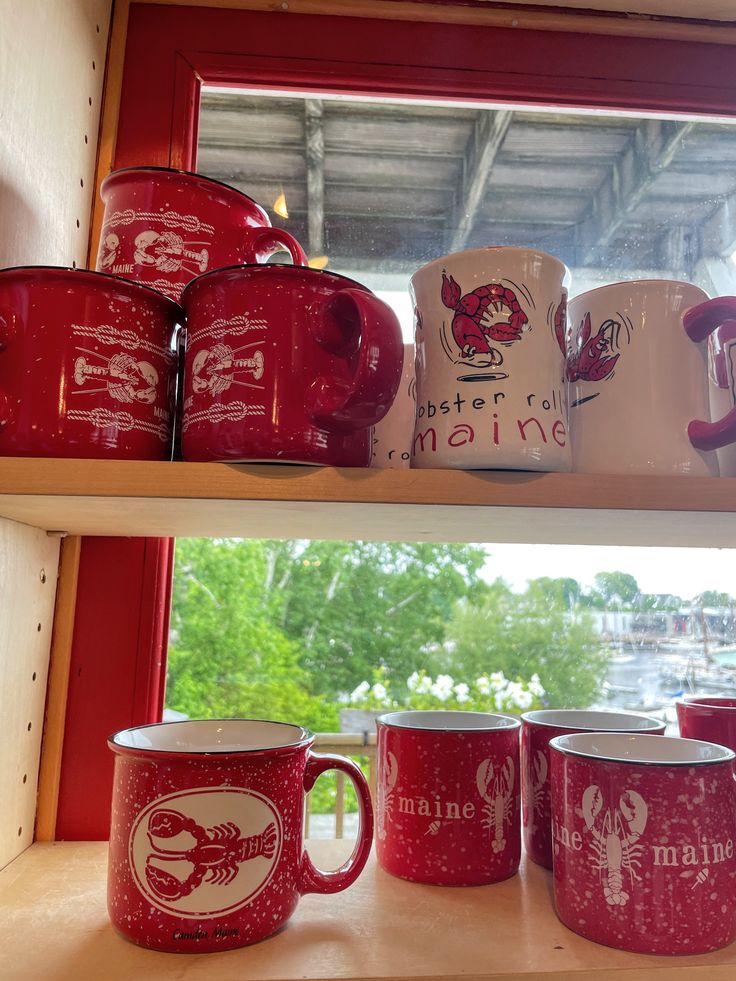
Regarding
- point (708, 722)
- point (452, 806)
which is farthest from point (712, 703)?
point (452, 806)

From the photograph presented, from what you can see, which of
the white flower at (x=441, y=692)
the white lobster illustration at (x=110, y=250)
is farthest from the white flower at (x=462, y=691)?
the white lobster illustration at (x=110, y=250)

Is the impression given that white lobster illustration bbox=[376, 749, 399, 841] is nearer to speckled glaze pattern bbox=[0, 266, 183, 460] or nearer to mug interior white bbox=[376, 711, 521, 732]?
mug interior white bbox=[376, 711, 521, 732]

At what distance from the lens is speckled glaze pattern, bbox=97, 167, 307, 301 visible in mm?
647

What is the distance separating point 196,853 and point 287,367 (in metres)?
0.35

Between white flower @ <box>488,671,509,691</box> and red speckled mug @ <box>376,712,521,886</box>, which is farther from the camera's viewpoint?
white flower @ <box>488,671,509,691</box>

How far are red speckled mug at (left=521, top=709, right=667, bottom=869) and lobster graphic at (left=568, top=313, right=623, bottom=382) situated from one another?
1.08 ft

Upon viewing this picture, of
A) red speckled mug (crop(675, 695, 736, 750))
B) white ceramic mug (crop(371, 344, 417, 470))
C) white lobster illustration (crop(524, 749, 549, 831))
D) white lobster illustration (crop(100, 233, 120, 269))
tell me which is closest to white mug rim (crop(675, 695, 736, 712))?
red speckled mug (crop(675, 695, 736, 750))

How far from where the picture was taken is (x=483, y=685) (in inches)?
46.3

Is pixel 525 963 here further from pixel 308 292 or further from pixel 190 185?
pixel 190 185

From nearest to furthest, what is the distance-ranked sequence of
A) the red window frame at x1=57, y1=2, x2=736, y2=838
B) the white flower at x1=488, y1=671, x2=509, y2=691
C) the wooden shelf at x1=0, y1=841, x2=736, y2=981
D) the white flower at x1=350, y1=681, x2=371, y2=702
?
the wooden shelf at x1=0, y1=841, x2=736, y2=981, the red window frame at x1=57, y1=2, x2=736, y2=838, the white flower at x1=488, y1=671, x2=509, y2=691, the white flower at x1=350, y1=681, x2=371, y2=702

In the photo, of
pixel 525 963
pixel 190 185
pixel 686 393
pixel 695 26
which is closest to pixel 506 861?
pixel 525 963

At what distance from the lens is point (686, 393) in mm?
587

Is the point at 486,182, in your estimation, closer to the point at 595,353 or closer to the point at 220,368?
the point at 595,353

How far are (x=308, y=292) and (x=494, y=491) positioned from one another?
20 centimetres
